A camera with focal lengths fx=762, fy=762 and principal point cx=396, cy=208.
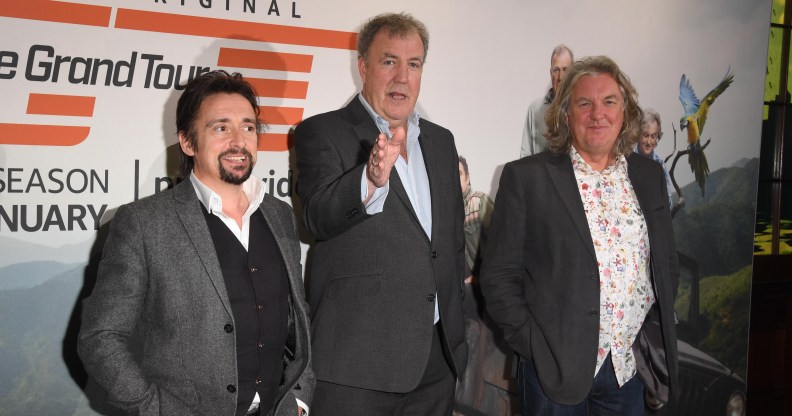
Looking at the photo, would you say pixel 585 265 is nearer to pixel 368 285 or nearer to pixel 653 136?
pixel 368 285

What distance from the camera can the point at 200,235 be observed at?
200cm

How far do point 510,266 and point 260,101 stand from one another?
117cm

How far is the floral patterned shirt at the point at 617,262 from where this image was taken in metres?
2.59

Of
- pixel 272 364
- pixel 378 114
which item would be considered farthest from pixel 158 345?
pixel 378 114

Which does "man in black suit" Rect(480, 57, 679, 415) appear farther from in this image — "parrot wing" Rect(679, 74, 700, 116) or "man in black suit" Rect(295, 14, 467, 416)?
"parrot wing" Rect(679, 74, 700, 116)

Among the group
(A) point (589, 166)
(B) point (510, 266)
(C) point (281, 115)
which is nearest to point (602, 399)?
(B) point (510, 266)

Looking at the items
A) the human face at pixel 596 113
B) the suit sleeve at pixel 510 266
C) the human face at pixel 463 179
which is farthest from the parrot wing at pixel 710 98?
the suit sleeve at pixel 510 266

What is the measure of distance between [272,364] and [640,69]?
2821 mm

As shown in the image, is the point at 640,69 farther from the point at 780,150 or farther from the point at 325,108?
the point at 325,108

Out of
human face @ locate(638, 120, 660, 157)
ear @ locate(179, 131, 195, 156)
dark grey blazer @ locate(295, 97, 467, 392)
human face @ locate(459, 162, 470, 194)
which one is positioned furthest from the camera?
human face @ locate(638, 120, 660, 157)

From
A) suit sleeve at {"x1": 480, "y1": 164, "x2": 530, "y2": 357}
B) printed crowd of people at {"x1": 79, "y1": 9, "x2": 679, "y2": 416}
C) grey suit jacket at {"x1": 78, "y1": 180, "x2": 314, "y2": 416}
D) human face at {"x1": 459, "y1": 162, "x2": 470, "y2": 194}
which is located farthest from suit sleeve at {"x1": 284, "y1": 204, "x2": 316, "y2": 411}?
human face at {"x1": 459, "y1": 162, "x2": 470, "y2": 194}

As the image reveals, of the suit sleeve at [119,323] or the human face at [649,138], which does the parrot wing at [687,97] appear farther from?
the suit sleeve at [119,323]

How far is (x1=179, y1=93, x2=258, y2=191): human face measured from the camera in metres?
2.09

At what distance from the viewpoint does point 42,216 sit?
264cm
